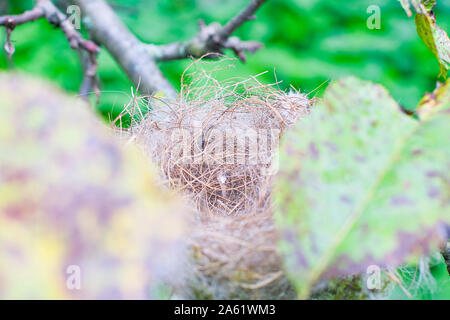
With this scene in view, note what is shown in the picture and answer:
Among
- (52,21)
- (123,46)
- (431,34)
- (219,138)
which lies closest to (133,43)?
(123,46)

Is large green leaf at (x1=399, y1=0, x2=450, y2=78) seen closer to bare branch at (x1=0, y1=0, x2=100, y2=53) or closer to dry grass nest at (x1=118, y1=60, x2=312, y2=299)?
dry grass nest at (x1=118, y1=60, x2=312, y2=299)

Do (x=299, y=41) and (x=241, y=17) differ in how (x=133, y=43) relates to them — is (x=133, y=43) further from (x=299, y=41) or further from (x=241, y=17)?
(x=299, y=41)

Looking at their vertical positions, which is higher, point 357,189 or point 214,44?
point 214,44

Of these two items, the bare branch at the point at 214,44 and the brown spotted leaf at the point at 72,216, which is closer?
the brown spotted leaf at the point at 72,216

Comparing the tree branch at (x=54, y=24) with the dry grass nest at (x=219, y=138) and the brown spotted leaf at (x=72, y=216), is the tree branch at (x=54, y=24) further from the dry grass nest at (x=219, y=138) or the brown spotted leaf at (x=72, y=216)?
the brown spotted leaf at (x=72, y=216)

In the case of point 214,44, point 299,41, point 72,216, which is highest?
point 299,41

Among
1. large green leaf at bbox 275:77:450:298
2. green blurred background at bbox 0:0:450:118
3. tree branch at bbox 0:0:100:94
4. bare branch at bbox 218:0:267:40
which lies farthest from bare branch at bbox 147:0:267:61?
large green leaf at bbox 275:77:450:298

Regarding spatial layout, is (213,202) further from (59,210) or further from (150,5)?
(150,5)

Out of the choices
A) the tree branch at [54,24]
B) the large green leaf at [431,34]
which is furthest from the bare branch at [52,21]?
the large green leaf at [431,34]
